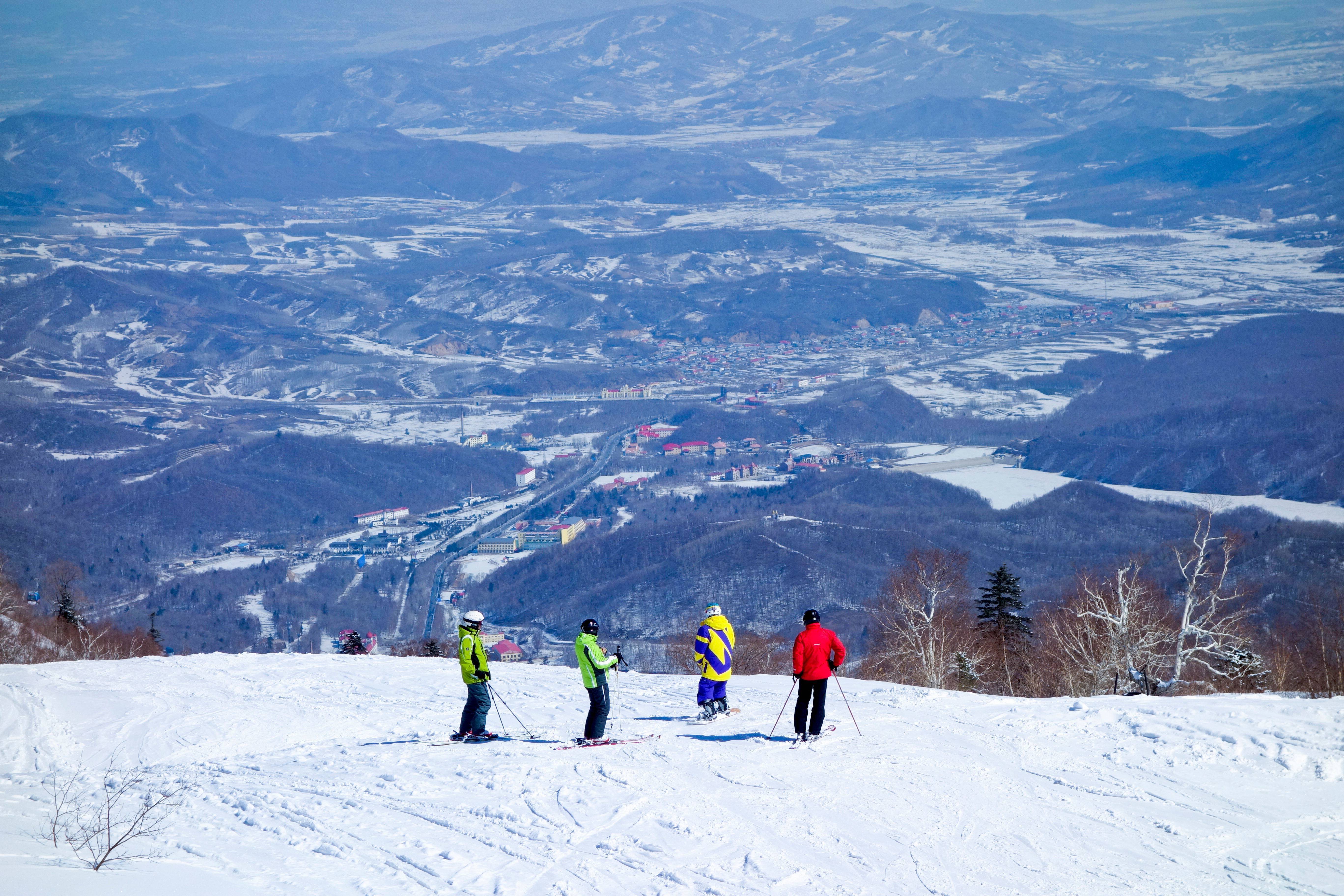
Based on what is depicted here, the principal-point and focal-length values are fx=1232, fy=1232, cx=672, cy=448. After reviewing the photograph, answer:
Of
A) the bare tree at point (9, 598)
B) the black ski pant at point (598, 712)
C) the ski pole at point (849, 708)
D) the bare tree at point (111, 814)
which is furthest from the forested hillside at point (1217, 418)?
the bare tree at point (111, 814)

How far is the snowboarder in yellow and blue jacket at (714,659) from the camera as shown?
1278cm

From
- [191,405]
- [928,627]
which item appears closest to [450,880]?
[928,627]

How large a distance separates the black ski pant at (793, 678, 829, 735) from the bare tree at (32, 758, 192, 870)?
571cm

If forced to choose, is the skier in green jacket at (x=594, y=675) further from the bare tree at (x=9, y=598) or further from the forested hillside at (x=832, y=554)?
the forested hillside at (x=832, y=554)

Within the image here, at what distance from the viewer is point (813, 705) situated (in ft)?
39.6

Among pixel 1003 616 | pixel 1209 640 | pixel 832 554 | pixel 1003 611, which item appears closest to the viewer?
pixel 1209 640

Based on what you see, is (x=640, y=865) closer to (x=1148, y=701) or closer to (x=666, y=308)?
(x=1148, y=701)

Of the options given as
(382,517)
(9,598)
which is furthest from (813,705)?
(382,517)

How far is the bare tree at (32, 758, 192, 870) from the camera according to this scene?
8.92 meters

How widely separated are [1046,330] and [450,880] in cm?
11579

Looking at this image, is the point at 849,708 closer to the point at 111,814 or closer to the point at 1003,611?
the point at 111,814

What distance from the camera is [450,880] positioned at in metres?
8.91

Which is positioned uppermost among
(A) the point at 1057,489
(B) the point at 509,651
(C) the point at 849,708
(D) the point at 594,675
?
(D) the point at 594,675

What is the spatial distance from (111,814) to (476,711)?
141 inches
